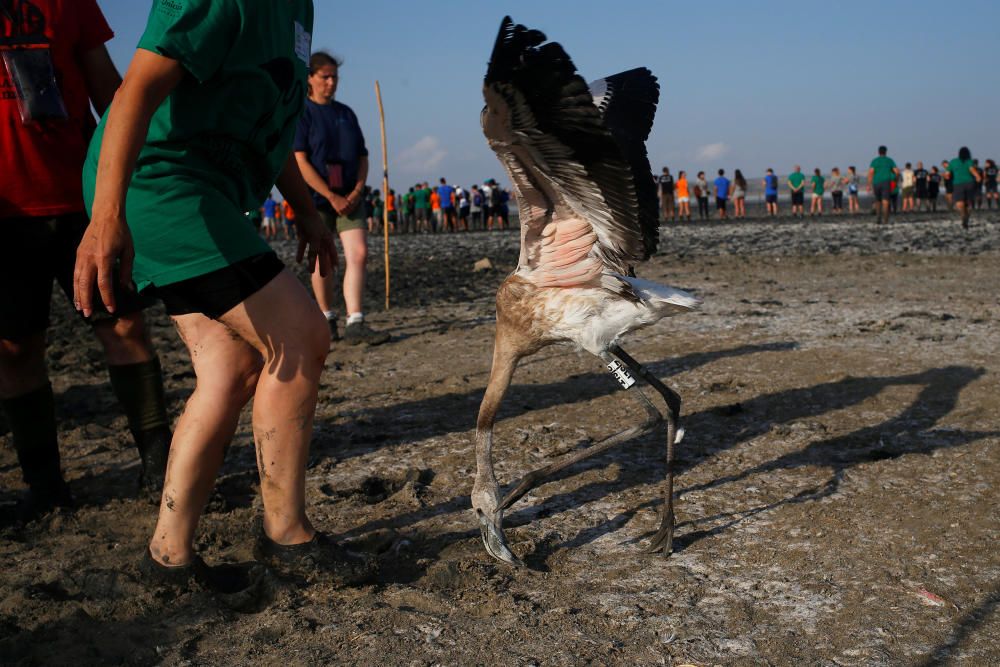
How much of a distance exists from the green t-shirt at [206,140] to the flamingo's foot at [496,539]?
4.08 feet

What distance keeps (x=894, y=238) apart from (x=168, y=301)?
17.8m

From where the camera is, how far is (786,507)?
139 inches

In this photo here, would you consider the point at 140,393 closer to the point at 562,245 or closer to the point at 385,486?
the point at 385,486

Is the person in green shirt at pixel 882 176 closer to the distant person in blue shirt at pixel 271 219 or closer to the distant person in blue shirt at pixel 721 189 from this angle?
the distant person in blue shirt at pixel 721 189

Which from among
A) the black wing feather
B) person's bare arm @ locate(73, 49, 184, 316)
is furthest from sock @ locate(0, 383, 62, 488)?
the black wing feather

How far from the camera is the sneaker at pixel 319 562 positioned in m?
2.88

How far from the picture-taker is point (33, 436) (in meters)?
3.69

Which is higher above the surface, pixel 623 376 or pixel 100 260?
pixel 100 260

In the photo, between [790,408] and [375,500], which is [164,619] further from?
[790,408]

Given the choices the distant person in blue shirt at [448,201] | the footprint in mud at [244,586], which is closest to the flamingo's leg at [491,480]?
the footprint in mud at [244,586]

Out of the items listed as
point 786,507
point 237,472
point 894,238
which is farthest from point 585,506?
point 894,238

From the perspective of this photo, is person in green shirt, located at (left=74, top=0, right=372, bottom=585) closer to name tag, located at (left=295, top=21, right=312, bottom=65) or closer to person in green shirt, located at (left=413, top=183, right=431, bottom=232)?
name tag, located at (left=295, top=21, right=312, bottom=65)

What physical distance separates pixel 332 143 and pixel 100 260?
5.20m

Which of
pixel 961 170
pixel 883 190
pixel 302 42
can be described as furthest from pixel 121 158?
pixel 883 190
